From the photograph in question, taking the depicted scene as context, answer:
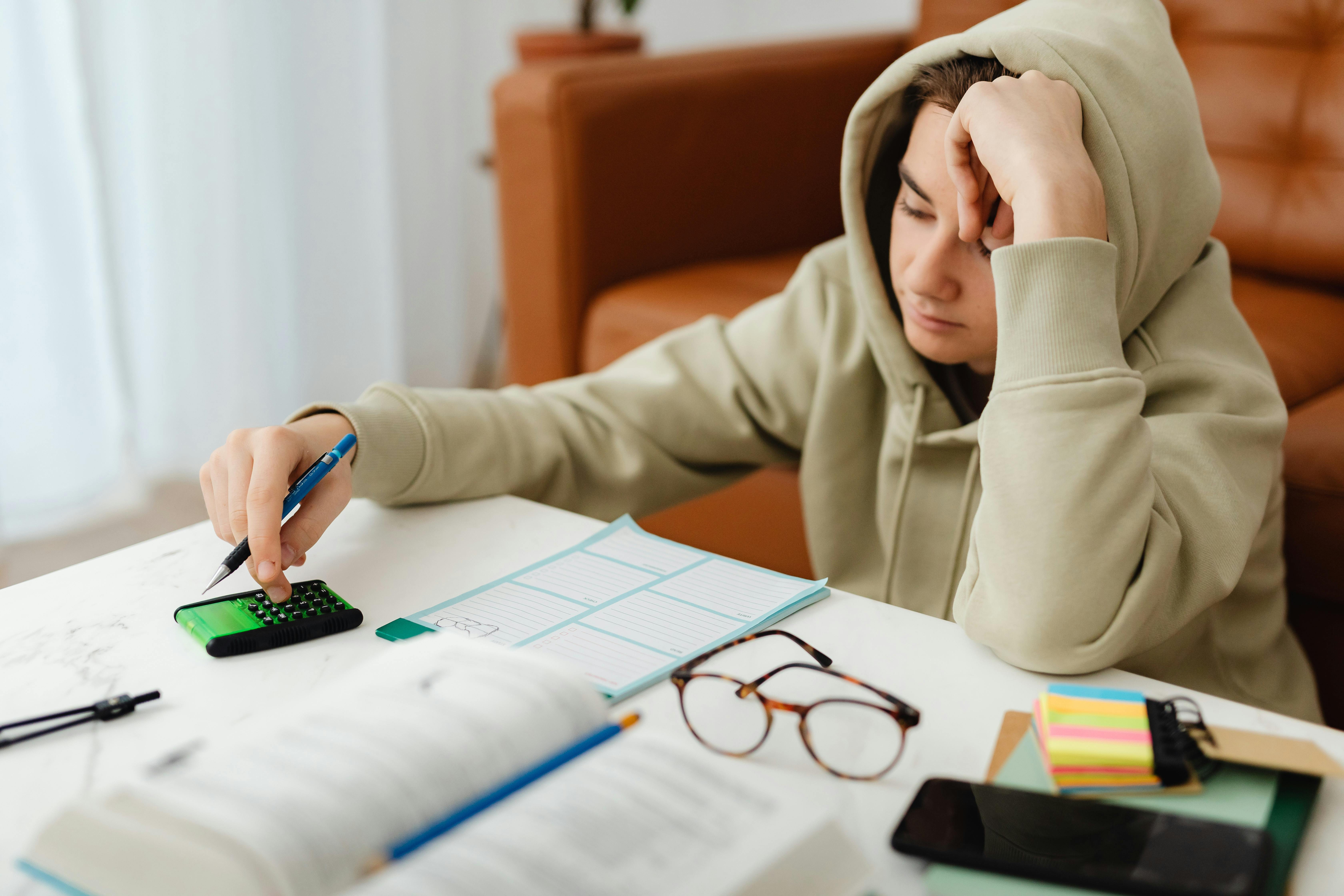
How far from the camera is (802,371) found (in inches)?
44.2

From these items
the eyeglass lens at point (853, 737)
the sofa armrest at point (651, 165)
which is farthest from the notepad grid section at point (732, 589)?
the sofa armrest at point (651, 165)

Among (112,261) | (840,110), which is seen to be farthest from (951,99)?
(112,261)

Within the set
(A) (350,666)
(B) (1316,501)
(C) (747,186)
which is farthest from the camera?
(C) (747,186)

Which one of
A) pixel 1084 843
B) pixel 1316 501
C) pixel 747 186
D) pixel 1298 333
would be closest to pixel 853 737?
pixel 1084 843

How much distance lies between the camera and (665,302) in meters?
1.61

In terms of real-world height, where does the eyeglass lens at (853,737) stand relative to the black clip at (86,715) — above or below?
above

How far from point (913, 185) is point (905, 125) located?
0.52 feet

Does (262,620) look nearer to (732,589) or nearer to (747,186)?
(732,589)

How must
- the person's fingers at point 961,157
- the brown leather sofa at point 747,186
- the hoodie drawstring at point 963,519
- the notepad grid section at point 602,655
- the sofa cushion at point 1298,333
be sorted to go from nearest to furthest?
the notepad grid section at point 602,655 → the person's fingers at point 961,157 → the hoodie drawstring at point 963,519 → the sofa cushion at point 1298,333 → the brown leather sofa at point 747,186

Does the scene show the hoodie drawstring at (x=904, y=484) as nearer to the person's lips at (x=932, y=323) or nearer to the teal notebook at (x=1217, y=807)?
the person's lips at (x=932, y=323)

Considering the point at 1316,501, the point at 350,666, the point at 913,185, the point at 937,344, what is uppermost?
the point at 913,185

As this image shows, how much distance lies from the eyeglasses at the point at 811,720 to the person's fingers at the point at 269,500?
0.27m

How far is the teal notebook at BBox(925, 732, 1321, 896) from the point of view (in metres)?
0.45

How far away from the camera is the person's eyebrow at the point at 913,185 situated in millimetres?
885
